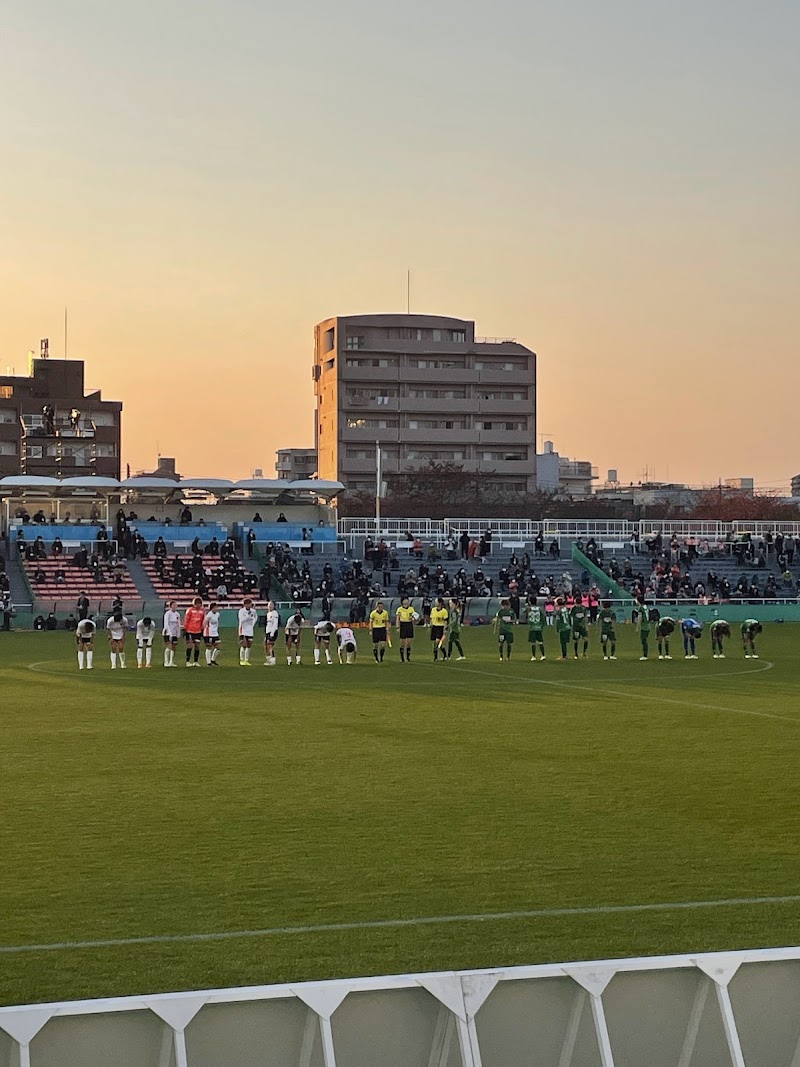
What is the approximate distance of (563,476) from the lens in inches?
6609

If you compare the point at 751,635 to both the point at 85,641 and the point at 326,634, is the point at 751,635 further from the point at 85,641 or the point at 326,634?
the point at 85,641

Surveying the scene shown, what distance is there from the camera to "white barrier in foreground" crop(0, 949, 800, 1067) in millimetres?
6207

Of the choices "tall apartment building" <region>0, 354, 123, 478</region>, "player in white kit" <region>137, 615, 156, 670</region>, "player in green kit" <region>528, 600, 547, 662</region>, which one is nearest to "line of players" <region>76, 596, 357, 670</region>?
"player in white kit" <region>137, 615, 156, 670</region>

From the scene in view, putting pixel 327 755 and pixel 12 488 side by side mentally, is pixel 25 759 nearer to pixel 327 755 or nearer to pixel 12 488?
pixel 327 755

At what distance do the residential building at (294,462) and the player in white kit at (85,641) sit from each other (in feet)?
456

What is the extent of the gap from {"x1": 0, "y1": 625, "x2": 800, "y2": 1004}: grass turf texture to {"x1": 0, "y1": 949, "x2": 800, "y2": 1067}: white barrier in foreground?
2977 millimetres

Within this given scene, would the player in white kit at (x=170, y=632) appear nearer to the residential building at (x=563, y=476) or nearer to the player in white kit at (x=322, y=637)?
the player in white kit at (x=322, y=637)

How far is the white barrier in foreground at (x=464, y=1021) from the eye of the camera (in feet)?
20.4

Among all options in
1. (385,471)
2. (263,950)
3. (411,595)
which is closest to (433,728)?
(263,950)

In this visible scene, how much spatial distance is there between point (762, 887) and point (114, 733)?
42.5 ft

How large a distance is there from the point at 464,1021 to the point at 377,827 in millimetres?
8092

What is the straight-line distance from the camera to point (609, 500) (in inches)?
5118

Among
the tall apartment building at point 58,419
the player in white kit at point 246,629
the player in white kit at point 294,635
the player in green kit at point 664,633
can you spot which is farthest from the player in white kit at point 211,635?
the tall apartment building at point 58,419

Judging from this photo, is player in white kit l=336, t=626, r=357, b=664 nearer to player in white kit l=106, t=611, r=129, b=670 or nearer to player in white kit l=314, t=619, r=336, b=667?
player in white kit l=314, t=619, r=336, b=667
